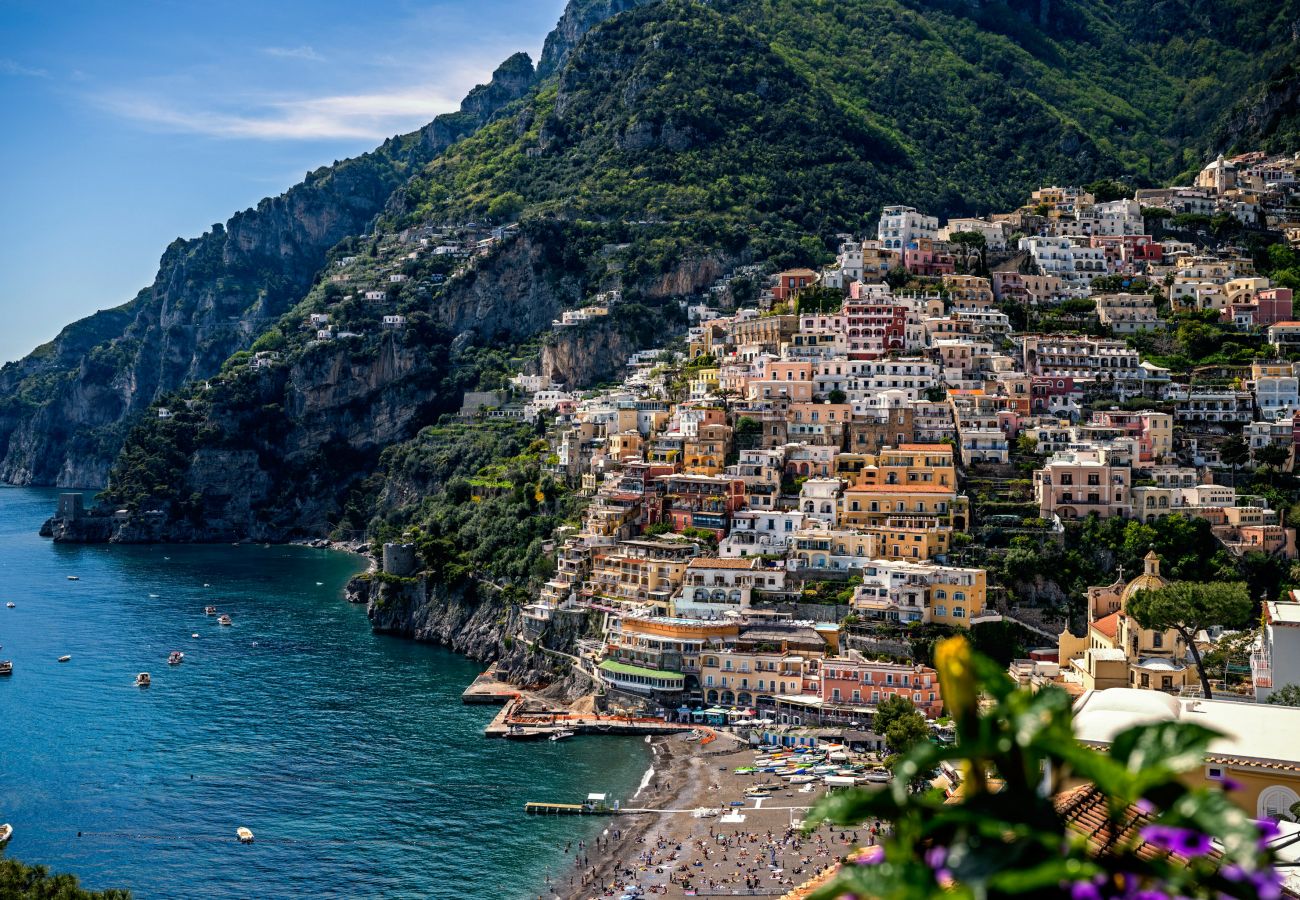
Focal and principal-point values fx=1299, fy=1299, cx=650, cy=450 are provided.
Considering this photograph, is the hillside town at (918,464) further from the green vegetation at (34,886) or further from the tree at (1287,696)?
the green vegetation at (34,886)

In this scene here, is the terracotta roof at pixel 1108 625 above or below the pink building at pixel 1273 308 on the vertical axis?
below

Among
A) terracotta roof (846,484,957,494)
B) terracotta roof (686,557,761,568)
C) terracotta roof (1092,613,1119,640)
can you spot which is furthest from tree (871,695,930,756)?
terracotta roof (846,484,957,494)

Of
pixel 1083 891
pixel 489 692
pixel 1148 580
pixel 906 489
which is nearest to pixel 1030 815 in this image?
pixel 1083 891

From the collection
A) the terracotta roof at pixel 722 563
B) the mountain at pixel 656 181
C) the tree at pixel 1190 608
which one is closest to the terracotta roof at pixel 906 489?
the terracotta roof at pixel 722 563

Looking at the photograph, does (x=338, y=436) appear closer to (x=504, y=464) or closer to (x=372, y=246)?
(x=372, y=246)

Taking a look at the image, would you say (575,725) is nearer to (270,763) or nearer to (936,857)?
(270,763)

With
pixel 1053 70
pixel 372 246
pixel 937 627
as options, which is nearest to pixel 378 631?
pixel 937 627
